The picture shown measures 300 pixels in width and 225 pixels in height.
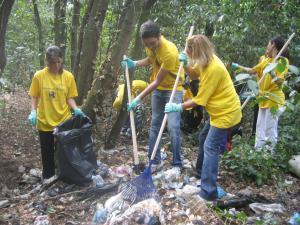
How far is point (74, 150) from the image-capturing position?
14.1 feet

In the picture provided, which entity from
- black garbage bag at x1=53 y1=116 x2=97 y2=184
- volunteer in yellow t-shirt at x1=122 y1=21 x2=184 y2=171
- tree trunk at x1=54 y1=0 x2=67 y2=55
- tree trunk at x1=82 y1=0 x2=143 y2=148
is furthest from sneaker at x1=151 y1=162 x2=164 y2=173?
tree trunk at x1=54 y1=0 x2=67 y2=55

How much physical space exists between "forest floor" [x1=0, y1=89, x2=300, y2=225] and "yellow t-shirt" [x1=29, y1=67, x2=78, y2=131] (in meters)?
0.61

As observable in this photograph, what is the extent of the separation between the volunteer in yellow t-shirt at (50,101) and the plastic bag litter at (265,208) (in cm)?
213

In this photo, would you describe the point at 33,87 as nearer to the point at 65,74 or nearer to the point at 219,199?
the point at 65,74

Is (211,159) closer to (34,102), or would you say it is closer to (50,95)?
(50,95)

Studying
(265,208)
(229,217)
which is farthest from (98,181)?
(265,208)

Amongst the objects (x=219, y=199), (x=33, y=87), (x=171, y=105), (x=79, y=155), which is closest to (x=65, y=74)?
(x=33, y=87)

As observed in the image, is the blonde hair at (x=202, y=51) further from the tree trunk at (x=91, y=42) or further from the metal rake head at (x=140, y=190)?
the tree trunk at (x=91, y=42)

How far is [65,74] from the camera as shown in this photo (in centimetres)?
455

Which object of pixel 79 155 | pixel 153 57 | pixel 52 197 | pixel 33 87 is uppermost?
pixel 153 57

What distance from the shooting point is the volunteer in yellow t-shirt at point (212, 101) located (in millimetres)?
3648

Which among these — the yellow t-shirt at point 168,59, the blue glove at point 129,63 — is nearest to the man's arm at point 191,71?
the yellow t-shirt at point 168,59

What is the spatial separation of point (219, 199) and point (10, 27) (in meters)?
7.62

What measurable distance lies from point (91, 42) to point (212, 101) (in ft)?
7.22
